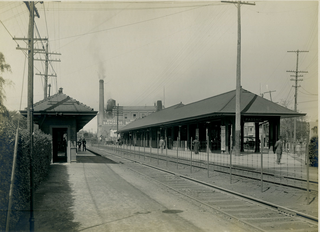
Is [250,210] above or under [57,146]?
under

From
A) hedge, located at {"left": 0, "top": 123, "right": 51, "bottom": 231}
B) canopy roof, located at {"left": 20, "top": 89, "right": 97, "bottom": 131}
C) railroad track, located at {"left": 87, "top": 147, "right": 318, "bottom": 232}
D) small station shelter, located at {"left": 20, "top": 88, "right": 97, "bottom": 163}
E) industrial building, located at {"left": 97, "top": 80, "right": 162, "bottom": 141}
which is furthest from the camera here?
industrial building, located at {"left": 97, "top": 80, "right": 162, "bottom": 141}

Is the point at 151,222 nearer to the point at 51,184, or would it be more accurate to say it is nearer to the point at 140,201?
the point at 140,201

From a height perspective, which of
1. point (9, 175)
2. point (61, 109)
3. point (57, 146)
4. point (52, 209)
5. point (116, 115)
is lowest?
point (52, 209)

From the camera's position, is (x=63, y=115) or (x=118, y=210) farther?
(x=63, y=115)

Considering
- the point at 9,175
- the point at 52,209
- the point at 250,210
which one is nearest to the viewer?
the point at 9,175

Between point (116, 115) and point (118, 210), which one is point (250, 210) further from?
point (116, 115)

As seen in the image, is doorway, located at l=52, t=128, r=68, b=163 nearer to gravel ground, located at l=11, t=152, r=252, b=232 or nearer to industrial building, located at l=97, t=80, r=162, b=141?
Result: gravel ground, located at l=11, t=152, r=252, b=232

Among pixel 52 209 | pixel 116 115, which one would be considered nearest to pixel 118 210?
pixel 52 209

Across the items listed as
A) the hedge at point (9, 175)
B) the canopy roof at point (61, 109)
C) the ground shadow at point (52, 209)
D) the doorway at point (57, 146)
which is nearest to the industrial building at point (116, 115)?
the doorway at point (57, 146)

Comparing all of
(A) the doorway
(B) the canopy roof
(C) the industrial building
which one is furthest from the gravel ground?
(C) the industrial building

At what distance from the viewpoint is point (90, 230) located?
19.8 feet

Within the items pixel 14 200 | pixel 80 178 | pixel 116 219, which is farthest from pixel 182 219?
pixel 80 178

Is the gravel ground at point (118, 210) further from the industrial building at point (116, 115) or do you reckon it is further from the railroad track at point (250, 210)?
the industrial building at point (116, 115)

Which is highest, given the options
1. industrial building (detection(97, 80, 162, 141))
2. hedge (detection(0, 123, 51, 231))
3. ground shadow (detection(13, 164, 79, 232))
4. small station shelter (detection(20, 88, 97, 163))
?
industrial building (detection(97, 80, 162, 141))
